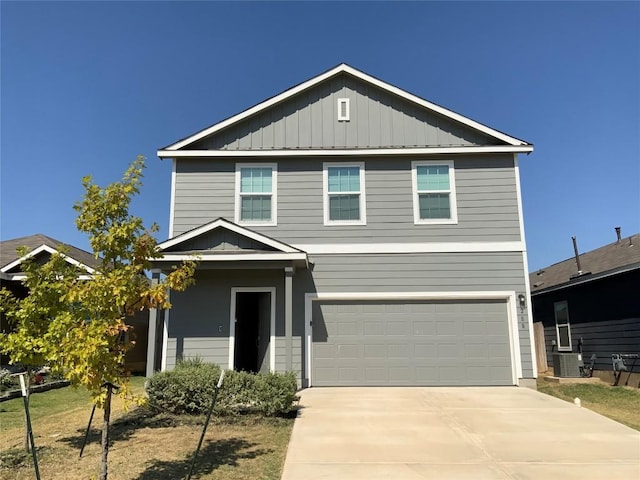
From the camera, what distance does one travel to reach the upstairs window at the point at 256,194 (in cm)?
1177

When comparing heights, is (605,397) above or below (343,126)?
below

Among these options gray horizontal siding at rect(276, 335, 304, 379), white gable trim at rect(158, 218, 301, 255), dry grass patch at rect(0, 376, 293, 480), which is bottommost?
dry grass patch at rect(0, 376, 293, 480)

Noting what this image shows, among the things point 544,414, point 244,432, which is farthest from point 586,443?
point 244,432

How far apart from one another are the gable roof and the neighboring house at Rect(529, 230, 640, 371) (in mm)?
4256

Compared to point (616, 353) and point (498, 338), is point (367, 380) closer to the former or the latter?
point (498, 338)

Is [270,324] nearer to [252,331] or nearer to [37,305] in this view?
[252,331]

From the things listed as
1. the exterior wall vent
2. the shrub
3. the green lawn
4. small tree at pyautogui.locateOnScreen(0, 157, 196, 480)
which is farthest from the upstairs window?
the green lawn

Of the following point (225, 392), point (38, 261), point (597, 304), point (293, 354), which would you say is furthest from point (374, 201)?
point (38, 261)

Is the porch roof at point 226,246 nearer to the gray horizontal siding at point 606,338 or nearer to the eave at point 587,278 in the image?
the eave at point 587,278

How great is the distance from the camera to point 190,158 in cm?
1205

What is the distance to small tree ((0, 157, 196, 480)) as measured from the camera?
14.0 feet

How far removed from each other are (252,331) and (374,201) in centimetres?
448

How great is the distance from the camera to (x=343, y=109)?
40.7 feet

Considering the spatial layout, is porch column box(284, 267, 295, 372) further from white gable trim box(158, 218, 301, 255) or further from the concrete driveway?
the concrete driveway
